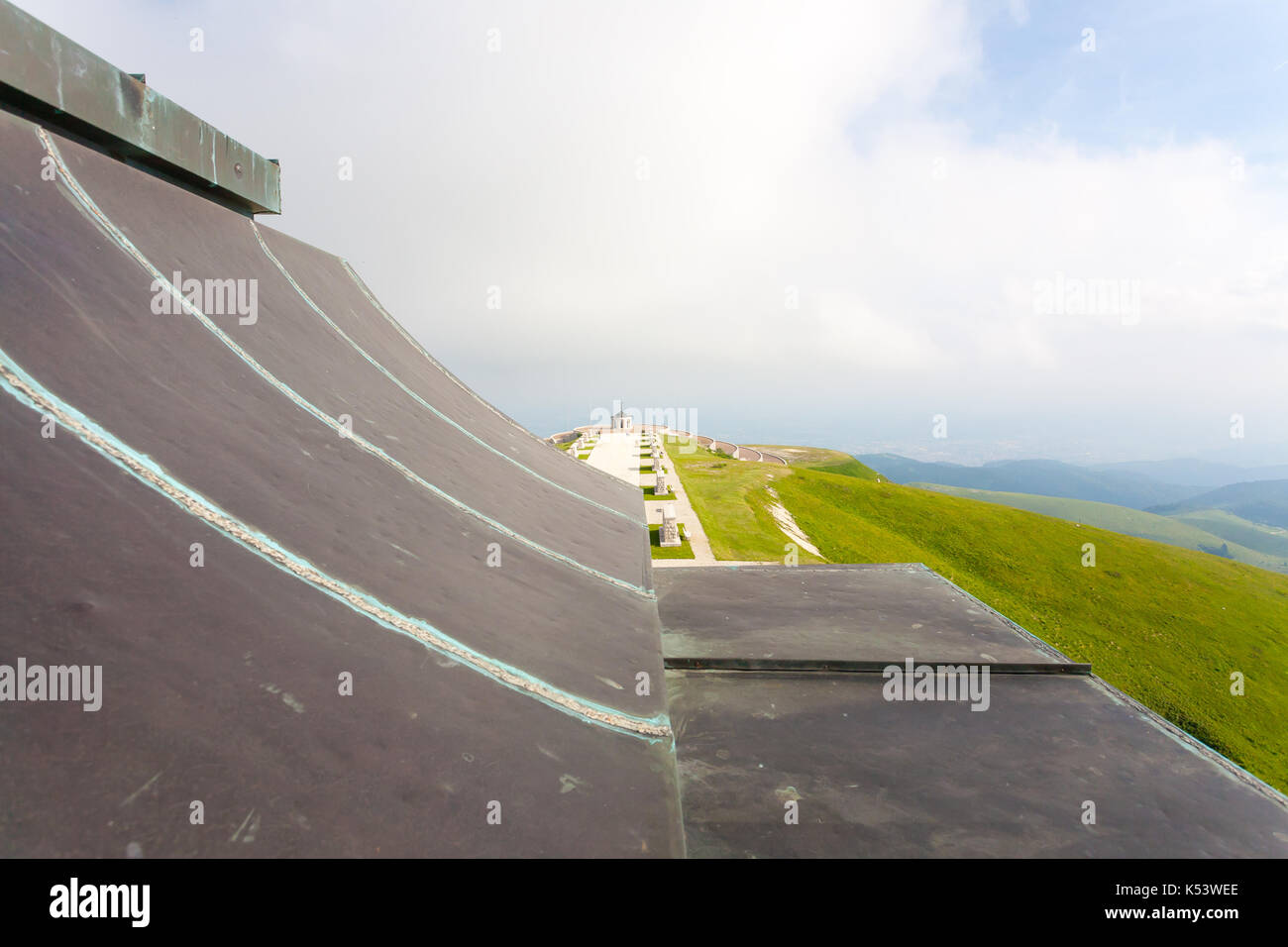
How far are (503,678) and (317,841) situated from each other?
730 millimetres

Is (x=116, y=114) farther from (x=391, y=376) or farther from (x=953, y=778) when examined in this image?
(x=953, y=778)

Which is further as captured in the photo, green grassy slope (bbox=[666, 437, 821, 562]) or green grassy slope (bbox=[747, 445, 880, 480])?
green grassy slope (bbox=[747, 445, 880, 480])

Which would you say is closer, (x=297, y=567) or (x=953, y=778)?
(x=297, y=567)

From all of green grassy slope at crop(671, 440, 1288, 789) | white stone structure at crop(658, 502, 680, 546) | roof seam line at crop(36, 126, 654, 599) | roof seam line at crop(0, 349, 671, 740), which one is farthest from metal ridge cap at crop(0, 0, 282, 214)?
green grassy slope at crop(671, 440, 1288, 789)

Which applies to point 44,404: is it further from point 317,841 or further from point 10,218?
point 317,841

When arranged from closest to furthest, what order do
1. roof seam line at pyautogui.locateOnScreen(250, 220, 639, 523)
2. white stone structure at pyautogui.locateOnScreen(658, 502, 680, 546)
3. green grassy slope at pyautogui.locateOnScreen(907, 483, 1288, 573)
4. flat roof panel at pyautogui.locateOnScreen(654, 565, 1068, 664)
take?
flat roof panel at pyautogui.locateOnScreen(654, 565, 1068, 664) < roof seam line at pyautogui.locateOnScreen(250, 220, 639, 523) < white stone structure at pyautogui.locateOnScreen(658, 502, 680, 546) < green grassy slope at pyautogui.locateOnScreen(907, 483, 1288, 573)

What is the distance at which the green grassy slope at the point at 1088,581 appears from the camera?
18.5 meters

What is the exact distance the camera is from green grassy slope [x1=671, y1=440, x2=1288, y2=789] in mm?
18484

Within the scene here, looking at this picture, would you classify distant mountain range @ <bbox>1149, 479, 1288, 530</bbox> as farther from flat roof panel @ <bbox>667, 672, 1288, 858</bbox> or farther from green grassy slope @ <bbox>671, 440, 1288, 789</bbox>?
flat roof panel @ <bbox>667, 672, 1288, 858</bbox>

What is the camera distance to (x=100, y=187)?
270cm

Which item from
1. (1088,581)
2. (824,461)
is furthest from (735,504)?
(824,461)

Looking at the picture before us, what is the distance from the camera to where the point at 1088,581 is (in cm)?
2631
